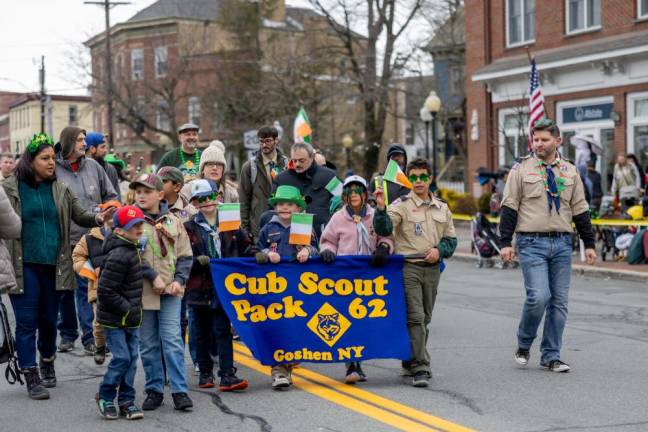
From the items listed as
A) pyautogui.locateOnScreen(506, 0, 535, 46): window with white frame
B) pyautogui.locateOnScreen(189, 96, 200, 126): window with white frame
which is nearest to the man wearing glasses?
pyautogui.locateOnScreen(506, 0, 535, 46): window with white frame

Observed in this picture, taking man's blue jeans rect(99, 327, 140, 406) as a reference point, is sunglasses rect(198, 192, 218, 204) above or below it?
above

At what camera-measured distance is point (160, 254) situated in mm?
7113

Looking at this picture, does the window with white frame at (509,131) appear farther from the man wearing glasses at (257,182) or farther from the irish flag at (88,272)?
the irish flag at (88,272)

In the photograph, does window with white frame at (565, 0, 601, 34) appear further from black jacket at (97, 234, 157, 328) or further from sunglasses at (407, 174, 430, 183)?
black jacket at (97, 234, 157, 328)

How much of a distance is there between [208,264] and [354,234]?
1.16 m

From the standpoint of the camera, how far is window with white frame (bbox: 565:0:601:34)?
90.2 ft

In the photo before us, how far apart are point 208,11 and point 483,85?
34.2 meters

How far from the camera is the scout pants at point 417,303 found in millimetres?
7938

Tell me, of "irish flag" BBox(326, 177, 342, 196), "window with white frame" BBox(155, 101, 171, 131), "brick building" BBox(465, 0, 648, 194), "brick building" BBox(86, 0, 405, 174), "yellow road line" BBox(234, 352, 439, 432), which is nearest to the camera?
"yellow road line" BBox(234, 352, 439, 432)

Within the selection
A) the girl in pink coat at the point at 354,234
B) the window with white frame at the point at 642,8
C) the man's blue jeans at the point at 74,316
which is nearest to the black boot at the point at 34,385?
the man's blue jeans at the point at 74,316

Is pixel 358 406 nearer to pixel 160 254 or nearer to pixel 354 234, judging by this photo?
pixel 354 234

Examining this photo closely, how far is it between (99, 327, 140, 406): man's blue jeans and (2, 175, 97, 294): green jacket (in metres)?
1.05

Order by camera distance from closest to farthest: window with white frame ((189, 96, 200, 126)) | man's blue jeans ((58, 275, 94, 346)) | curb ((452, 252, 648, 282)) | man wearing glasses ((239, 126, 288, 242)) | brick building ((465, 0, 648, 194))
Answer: man's blue jeans ((58, 275, 94, 346))
man wearing glasses ((239, 126, 288, 242))
curb ((452, 252, 648, 282))
brick building ((465, 0, 648, 194))
window with white frame ((189, 96, 200, 126))

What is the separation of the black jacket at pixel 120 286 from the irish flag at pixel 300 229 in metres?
1.36
